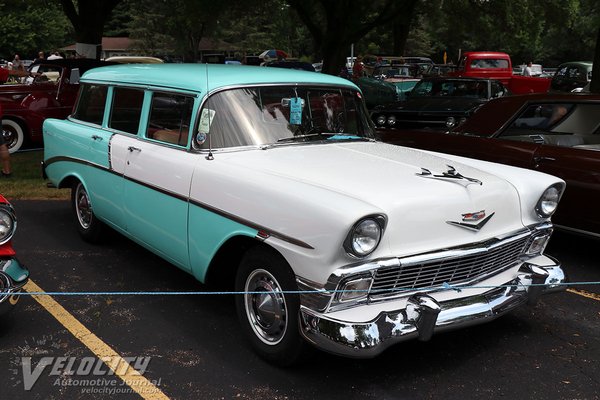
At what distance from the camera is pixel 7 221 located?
3.51 meters

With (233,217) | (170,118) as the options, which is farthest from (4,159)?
(233,217)

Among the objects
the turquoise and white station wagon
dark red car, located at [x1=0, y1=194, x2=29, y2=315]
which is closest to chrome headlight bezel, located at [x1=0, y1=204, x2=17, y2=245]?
dark red car, located at [x1=0, y1=194, x2=29, y2=315]

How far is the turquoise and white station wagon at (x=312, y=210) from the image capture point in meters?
2.89

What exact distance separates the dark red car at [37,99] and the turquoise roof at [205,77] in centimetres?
614

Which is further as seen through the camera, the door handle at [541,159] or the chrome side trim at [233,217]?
the door handle at [541,159]

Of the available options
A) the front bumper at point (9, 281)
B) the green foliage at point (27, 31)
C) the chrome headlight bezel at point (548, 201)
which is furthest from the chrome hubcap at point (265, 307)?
the green foliage at point (27, 31)

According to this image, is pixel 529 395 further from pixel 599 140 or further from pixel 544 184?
pixel 599 140

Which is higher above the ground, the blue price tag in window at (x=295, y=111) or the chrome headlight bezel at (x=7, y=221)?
the blue price tag in window at (x=295, y=111)

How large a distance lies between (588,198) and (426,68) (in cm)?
1984

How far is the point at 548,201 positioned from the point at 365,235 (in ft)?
5.14

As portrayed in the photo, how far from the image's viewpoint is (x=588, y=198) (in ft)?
15.8

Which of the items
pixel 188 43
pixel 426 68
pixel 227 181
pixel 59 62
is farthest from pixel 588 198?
pixel 188 43

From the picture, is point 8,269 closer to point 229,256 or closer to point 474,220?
point 229,256

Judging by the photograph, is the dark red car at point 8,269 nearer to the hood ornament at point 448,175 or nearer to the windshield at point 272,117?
the windshield at point 272,117
